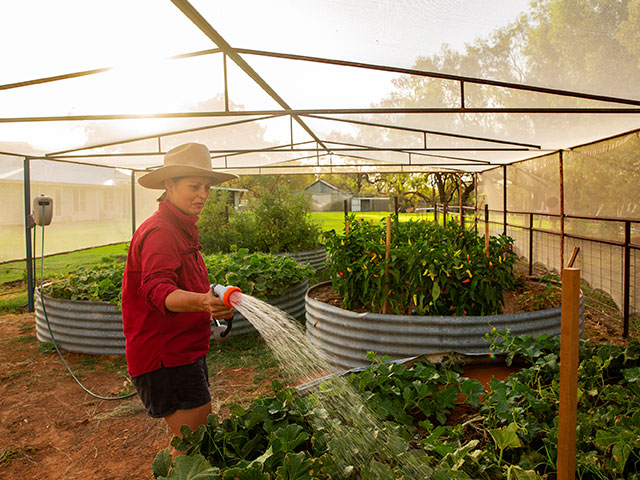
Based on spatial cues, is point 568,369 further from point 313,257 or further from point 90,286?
point 313,257

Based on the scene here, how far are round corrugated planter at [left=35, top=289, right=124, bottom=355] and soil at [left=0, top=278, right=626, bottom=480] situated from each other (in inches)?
4.6

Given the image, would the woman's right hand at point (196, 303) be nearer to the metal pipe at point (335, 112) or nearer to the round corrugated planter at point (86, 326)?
the metal pipe at point (335, 112)

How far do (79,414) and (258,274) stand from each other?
2400 mm

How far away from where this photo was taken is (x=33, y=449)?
300 centimetres

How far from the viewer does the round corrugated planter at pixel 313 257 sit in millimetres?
8609

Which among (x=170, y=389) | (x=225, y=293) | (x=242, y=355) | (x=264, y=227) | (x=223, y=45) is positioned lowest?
(x=242, y=355)

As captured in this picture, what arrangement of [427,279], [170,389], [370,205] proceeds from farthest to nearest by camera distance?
[370,205]
[427,279]
[170,389]

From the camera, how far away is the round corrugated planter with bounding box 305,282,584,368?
3.36 m

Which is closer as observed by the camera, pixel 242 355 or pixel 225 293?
pixel 225 293

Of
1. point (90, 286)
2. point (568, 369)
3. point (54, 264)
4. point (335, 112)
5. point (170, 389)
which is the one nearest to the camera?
point (568, 369)

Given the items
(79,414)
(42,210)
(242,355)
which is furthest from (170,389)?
(42,210)

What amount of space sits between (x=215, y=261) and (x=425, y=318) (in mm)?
3232

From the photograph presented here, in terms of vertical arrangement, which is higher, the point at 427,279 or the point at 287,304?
Answer: the point at 427,279

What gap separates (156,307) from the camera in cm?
179
